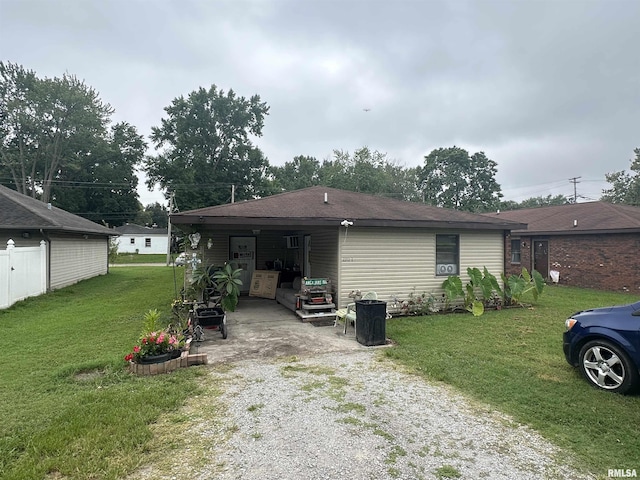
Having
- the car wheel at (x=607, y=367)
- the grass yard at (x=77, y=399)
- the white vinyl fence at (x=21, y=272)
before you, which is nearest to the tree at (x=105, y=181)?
the white vinyl fence at (x=21, y=272)

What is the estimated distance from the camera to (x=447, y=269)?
31.7ft

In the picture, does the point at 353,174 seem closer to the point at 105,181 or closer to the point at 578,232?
the point at 105,181

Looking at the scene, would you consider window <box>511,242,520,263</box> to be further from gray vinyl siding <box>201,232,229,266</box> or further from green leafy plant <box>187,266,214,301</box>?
green leafy plant <box>187,266,214,301</box>

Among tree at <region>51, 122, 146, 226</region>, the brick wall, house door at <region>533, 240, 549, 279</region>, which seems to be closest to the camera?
the brick wall

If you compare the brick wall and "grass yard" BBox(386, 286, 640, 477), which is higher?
the brick wall

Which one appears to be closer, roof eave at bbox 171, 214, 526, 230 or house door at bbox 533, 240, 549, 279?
roof eave at bbox 171, 214, 526, 230

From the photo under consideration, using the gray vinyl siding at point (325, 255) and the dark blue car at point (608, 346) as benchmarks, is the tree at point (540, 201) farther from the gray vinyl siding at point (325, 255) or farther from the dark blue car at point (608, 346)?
the dark blue car at point (608, 346)

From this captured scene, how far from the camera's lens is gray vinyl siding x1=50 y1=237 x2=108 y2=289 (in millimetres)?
12469

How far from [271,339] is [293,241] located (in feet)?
19.8

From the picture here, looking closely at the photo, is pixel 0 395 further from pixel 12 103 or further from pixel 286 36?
pixel 12 103

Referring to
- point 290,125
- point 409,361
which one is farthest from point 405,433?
point 290,125

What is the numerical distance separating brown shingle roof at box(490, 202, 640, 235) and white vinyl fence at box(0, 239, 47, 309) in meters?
17.6

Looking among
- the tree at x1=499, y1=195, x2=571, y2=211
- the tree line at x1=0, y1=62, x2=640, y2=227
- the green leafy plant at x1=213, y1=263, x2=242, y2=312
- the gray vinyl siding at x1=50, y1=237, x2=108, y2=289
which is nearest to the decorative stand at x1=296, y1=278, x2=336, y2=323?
the green leafy plant at x1=213, y1=263, x2=242, y2=312

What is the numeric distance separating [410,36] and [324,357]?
982cm
